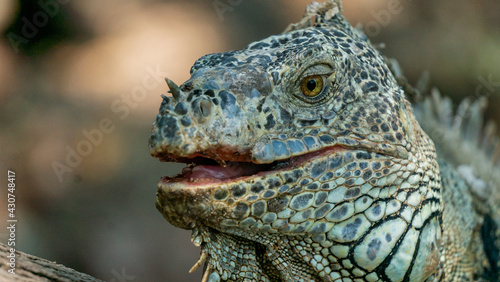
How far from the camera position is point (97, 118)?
9773mm

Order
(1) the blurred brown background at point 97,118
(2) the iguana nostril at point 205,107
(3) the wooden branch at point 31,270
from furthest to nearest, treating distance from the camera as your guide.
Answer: (1) the blurred brown background at point 97,118
(3) the wooden branch at point 31,270
(2) the iguana nostril at point 205,107

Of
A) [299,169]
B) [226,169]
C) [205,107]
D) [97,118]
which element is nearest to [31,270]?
[226,169]

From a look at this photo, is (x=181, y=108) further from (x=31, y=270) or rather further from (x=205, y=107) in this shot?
(x=31, y=270)

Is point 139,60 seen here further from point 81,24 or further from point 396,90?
point 396,90

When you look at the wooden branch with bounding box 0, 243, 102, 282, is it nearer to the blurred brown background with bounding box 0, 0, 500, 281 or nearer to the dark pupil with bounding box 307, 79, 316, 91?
the dark pupil with bounding box 307, 79, 316, 91

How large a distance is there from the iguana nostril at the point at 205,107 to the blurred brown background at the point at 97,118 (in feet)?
23.4

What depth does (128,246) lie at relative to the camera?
949 centimetres

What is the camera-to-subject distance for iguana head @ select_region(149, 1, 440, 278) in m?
2.86

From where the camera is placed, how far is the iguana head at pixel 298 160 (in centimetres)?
286

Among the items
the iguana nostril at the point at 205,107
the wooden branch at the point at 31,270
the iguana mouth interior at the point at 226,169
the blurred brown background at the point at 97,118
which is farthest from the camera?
the blurred brown background at the point at 97,118

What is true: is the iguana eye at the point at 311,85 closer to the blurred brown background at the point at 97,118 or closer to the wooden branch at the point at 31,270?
the wooden branch at the point at 31,270

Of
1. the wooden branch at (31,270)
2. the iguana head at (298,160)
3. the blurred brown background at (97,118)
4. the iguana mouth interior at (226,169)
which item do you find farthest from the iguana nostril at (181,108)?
the blurred brown background at (97,118)

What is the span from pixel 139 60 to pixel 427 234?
26.1ft

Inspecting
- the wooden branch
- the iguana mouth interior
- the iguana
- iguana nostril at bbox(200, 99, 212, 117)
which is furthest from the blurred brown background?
iguana nostril at bbox(200, 99, 212, 117)
